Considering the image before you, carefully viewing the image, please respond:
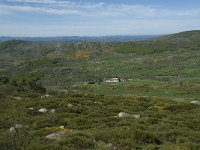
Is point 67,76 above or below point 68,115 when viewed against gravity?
below

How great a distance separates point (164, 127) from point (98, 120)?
4.47 meters

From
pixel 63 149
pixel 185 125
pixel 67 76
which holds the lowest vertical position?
pixel 67 76

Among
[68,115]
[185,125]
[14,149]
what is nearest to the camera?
[14,149]

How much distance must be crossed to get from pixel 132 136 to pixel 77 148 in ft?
10.2

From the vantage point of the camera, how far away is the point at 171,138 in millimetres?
18578

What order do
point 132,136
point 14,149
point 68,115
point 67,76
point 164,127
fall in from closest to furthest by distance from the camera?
point 14,149 < point 132,136 < point 164,127 < point 68,115 < point 67,76

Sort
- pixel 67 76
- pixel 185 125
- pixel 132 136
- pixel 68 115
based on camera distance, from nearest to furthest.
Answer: pixel 132 136 → pixel 185 125 → pixel 68 115 → pixel 67 76

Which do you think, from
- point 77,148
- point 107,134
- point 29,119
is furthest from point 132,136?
point 29,119

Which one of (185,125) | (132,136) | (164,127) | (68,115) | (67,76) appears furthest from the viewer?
(67,76)

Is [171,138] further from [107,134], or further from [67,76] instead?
[67,76]

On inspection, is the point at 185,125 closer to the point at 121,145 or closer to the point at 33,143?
the point at 121,145

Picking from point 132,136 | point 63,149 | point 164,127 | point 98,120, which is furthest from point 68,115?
point 63,149

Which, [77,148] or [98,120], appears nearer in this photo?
[77,148]

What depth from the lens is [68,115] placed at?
25.9 meters
